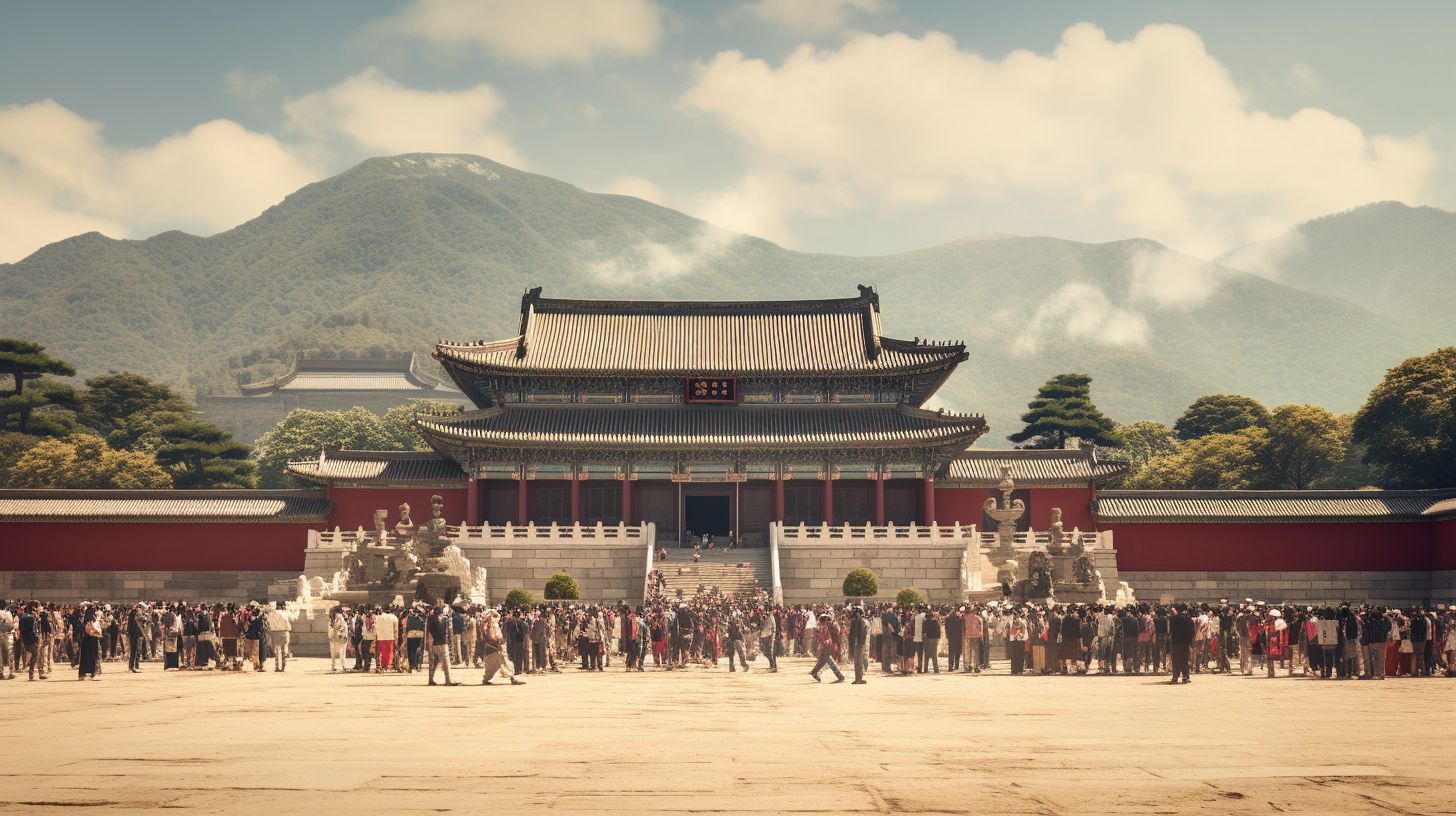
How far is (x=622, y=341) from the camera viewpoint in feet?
197

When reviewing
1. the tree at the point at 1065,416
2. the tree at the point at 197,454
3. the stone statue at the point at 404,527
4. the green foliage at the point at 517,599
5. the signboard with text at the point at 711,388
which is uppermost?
the tree at the point at 1065,416

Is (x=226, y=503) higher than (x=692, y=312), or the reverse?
(x=692, y=312)

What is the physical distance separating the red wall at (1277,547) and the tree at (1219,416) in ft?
136

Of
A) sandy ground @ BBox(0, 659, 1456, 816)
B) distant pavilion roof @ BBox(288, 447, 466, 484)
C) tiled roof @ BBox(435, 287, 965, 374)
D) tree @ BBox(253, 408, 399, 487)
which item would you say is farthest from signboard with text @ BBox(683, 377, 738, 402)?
tree @ BBox(253, 408, 399, 487)

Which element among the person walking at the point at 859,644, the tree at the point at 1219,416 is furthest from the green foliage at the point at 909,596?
the tree at the point at 1219,416

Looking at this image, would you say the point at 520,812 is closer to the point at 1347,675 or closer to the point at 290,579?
the point at 1347,675

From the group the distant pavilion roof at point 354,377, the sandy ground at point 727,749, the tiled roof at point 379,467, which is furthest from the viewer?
the distant pavilion roof at point 354,377

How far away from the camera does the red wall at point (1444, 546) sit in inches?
1909

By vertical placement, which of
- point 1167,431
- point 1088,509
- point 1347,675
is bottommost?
point 1347,675

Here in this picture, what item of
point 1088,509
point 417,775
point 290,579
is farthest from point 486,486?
point 417,775

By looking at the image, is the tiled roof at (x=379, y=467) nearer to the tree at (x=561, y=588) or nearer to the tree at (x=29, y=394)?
the tree at (x=561, y=588)

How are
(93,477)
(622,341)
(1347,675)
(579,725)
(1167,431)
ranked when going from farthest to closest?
(1167,431) → (93,477) → (622,341) → (1347,675) → (579,725)

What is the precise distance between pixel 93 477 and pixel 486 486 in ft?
77.6

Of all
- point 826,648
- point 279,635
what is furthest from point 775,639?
point 279,635
